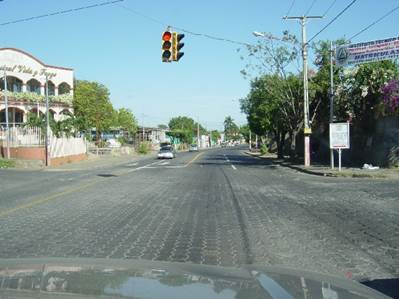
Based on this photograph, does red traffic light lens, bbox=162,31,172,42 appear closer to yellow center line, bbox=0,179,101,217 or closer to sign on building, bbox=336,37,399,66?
yellow center line, bbox=0,179,101,217

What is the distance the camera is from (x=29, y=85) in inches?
2340

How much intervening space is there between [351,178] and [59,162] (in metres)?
25.9

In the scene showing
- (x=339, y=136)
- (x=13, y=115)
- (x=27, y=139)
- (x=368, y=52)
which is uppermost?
(x=368, y=52)

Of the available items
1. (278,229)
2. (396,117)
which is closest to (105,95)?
(396,117)

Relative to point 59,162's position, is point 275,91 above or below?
above

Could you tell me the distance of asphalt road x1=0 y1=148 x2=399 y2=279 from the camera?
7945 millimetres

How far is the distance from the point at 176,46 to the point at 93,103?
50.2 m

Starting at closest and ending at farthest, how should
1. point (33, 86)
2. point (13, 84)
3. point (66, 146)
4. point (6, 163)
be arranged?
point (6, 163) < point (66, 146) < point (13, 84) < point (33, 86)

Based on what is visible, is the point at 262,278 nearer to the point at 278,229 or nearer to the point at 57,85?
the point at 278,229

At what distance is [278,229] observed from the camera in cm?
1050

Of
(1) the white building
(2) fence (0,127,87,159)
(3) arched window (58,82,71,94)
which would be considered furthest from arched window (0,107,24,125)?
(2) fence (0,127,87,159)

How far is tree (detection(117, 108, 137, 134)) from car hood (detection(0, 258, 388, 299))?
282ft

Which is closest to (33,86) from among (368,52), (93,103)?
(93,103)

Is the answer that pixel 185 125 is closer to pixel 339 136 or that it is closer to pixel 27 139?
pixel 27 139
